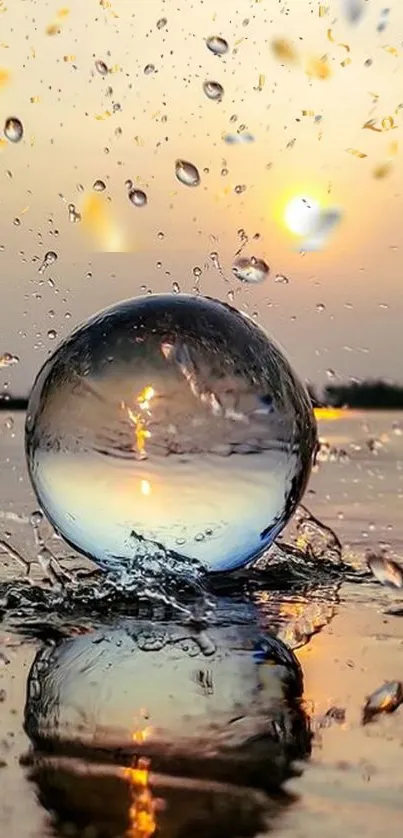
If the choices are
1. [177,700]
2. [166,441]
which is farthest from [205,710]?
[166,441]

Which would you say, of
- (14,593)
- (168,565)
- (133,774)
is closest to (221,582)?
(168,565)

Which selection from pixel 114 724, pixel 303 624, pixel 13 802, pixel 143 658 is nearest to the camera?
pixel 13 802

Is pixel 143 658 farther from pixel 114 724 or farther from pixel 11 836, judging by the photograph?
pixel 11 836

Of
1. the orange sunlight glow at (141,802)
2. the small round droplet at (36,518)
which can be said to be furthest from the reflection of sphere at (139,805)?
the small round droplet at (36,518)

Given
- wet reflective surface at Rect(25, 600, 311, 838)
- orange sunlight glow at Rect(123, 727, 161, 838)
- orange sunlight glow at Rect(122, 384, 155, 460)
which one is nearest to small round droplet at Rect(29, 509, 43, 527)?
orange sunlight glow at Rect(122, 384, 155, 460)

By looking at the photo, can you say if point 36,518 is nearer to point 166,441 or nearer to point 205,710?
point 166,441

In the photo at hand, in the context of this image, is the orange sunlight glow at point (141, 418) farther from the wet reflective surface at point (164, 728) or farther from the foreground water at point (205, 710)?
the wet reflective surface at point (164, 728)
